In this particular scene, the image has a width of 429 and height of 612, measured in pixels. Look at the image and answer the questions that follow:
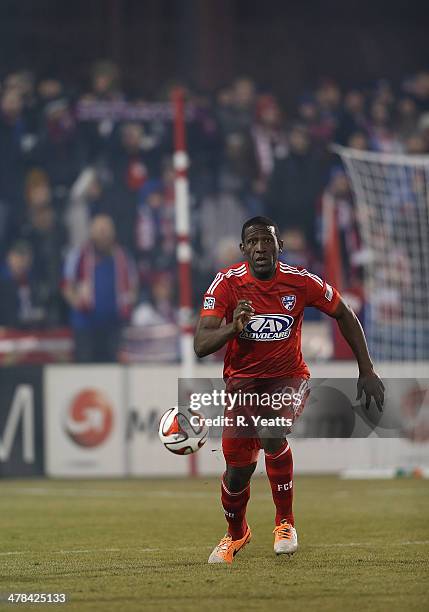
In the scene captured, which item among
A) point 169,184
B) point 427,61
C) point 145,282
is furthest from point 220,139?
point 427,61

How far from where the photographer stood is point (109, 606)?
16.0ft

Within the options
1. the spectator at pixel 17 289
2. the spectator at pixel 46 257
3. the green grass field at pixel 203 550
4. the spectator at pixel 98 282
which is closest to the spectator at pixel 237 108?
the spectator at pixel 98 282

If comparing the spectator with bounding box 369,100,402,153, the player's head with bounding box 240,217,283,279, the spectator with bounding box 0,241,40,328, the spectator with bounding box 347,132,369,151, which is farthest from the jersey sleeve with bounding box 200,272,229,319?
the spectator with bounding box 369,100,402,153

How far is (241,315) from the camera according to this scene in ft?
19.1

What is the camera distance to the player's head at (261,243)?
20.3 ft

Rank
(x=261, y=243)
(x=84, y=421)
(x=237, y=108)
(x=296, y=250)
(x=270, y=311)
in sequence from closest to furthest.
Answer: (x=261, y=243) → (x=270, y=311) → (x=84, y=421) → (x=296, y=250) → (x=237, y=108)

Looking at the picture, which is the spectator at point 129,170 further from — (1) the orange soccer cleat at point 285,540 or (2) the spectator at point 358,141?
(1) the orange soccer cleat at point 285,540

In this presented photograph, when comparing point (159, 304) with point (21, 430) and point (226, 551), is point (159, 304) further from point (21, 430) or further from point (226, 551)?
point (226, 551)

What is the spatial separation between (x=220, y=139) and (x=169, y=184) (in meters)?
1.23

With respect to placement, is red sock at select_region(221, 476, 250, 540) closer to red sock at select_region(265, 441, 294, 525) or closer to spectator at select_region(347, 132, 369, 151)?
red sock at select_region(265, 441, 294, 525)

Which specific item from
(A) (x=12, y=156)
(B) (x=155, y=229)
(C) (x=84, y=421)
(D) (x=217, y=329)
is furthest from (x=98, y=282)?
(D) (x=217, y=329)

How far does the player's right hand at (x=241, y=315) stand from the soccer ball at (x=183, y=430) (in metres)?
0.71

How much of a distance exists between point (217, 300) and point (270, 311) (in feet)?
1.08

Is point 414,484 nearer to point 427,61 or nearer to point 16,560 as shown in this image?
point 16,560
